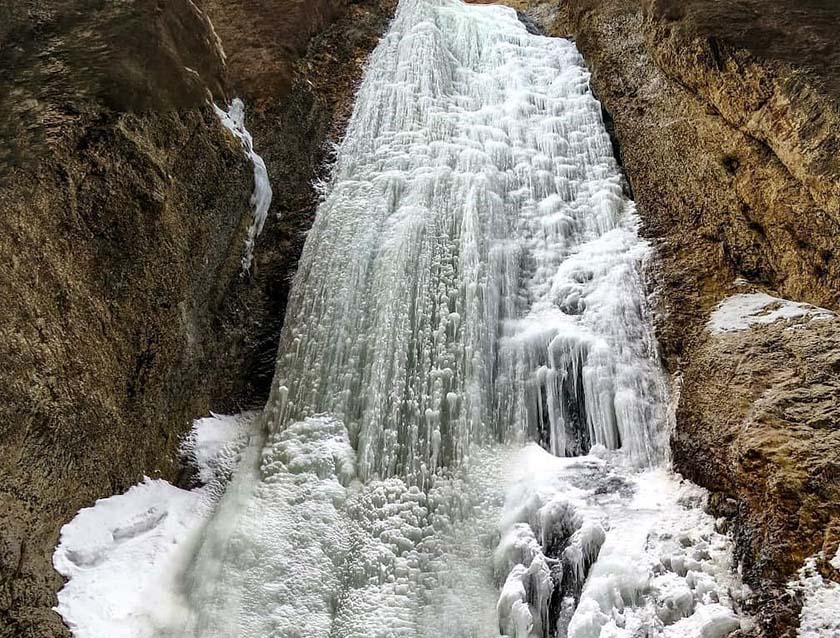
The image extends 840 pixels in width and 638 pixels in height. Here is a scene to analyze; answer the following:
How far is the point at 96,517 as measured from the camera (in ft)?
13.6

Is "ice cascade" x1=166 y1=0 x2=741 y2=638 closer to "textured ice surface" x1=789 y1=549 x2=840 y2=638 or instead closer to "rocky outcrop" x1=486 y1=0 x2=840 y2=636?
"rocky outcrop" x1=486 y1=0 x2=840 y2=636

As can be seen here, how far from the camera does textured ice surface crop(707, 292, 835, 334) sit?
4520 millimetres

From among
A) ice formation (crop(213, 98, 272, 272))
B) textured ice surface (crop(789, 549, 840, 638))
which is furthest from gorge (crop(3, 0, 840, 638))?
ice formation (crop(213, 98, 272, 272))

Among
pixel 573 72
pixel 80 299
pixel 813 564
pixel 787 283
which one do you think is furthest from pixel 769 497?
pixel 573 72

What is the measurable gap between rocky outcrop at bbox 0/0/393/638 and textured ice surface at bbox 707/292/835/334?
12.6ft

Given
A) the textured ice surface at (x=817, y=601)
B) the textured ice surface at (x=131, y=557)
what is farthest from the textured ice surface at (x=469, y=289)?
the textured ice surface at (x=817, y=601)

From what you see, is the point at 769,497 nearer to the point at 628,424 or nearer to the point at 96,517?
the point at 628,424

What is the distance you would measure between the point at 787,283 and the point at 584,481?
7.39ft

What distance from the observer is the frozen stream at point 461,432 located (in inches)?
159

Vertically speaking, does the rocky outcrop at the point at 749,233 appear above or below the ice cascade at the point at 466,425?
above

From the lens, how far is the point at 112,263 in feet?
14.6

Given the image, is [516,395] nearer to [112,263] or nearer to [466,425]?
[466,425]

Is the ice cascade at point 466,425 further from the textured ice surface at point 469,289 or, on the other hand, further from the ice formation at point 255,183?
the ice formation at point 255,183

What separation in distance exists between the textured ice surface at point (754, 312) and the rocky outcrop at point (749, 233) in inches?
4.2
